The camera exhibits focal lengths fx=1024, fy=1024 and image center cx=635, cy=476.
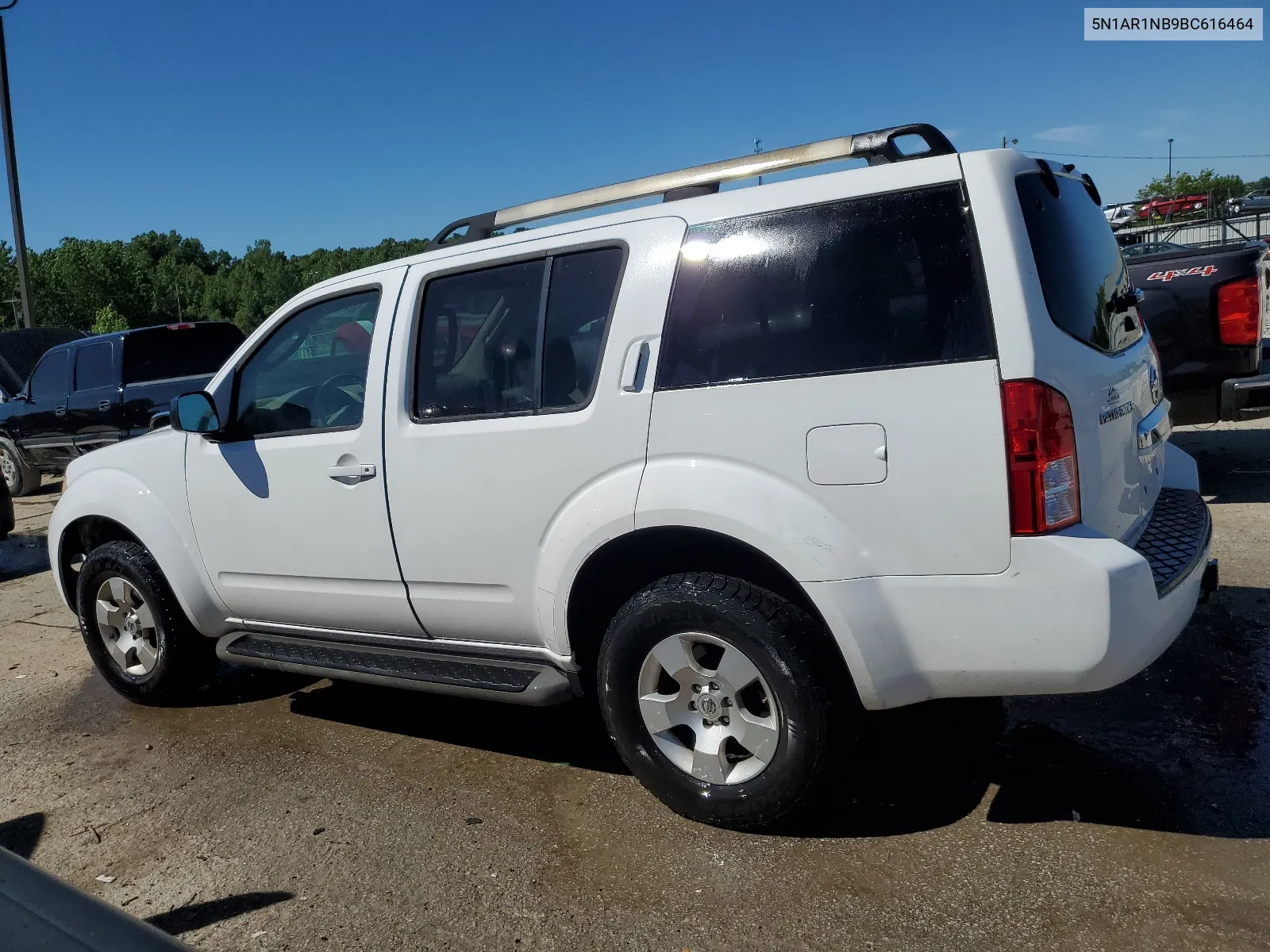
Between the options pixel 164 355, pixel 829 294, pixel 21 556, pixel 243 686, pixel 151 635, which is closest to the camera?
pixel 829 294

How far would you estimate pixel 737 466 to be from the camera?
301cm

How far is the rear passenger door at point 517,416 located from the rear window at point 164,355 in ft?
25.2

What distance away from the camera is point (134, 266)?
84.9 meters

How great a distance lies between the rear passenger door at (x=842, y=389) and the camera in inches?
107

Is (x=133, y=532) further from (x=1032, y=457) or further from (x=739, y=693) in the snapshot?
(x=1032, y=457)

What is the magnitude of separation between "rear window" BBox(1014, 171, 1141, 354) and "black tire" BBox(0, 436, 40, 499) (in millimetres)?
12639

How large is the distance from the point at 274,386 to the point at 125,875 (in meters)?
1.95

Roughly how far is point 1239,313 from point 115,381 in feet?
33.2

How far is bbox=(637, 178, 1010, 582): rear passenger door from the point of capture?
8.90ft

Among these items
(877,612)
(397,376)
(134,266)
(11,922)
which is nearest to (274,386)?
(397,376)

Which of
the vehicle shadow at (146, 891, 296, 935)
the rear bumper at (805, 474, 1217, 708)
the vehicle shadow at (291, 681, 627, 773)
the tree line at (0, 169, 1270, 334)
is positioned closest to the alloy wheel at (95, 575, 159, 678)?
the vehicle shadow at (291, 681, 627, 773)

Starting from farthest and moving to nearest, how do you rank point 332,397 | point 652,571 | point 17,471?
point 17,471 < point 332,397 < point 652,571

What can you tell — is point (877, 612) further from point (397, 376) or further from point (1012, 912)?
point (397, 376)

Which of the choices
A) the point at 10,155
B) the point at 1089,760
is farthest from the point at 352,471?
the point at 10,155
